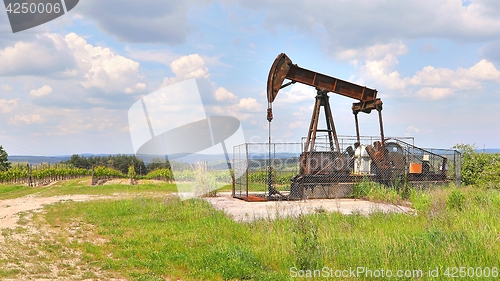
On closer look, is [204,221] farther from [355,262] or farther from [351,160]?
[351,160]

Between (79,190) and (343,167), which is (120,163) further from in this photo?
(343,167)

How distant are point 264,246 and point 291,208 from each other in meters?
4.25

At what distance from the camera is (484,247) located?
5.76 meters

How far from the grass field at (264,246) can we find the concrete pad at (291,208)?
0.63 metres

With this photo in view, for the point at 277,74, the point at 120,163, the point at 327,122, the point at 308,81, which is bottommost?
the point at 120,163

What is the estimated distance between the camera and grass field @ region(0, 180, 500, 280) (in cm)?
560

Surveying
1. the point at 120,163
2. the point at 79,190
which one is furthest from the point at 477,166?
the point at 120,163

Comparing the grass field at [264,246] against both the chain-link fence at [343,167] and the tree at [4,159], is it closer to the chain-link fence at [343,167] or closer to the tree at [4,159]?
the chain-link fence at [343,167]

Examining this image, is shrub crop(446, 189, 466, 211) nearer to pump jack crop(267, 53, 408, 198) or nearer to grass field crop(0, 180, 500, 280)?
grass field crop(0, 180, 500, 280)

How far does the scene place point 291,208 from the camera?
36.2 feet

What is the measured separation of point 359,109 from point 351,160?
2.20m

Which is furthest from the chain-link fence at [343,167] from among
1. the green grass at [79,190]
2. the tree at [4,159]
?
the tree at [4,159]

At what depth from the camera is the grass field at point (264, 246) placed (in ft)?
18.4

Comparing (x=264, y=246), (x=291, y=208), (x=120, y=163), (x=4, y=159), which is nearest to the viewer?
(x=264, y=246)
